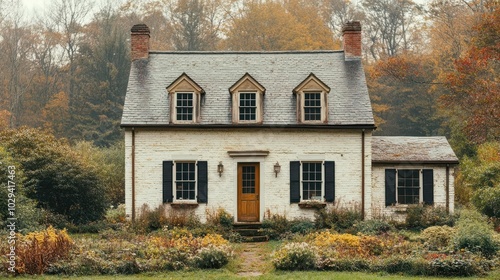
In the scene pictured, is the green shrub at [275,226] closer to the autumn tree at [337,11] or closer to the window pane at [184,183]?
the window pane at [184,183]

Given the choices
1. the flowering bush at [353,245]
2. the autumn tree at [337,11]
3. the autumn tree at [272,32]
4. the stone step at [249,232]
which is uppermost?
the autumn tree at [337,11]

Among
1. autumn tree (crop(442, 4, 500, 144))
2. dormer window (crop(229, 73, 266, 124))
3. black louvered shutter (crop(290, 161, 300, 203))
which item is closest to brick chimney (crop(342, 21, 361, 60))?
dormer window (crop(229, 73, 266, 124))

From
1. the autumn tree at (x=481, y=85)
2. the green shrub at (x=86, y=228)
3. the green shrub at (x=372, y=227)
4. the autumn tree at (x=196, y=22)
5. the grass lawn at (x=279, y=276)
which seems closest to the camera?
the grass lawn at (x=279, y=276)

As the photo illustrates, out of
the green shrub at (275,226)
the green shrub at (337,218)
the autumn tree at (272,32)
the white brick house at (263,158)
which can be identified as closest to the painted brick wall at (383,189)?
the white brick house at (263,158)

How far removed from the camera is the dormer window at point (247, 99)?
1038 inches

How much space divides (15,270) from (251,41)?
127 feet

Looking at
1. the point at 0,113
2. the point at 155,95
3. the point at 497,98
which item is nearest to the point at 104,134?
the point at 0,113

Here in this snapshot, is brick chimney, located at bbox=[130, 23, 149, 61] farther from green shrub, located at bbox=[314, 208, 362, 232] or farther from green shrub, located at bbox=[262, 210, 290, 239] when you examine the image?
green shrub, located at bbox=[314, 208, 362, 232]

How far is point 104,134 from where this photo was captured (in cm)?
4966

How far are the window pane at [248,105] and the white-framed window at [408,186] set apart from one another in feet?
19.9

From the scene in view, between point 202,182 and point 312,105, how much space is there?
5122 mm

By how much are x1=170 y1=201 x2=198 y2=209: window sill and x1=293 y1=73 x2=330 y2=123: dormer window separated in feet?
16.6

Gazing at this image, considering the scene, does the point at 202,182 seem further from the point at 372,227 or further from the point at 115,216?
the point at 372,227

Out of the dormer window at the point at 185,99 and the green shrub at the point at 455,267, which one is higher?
the dormer window at the point at 185,99
